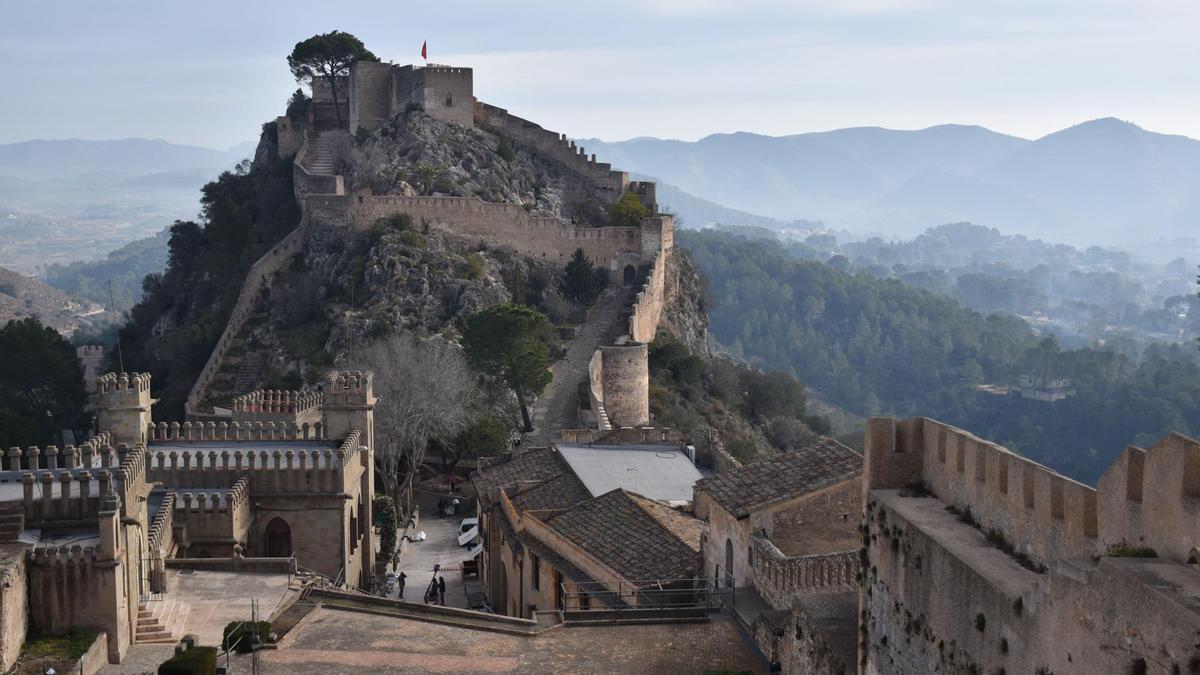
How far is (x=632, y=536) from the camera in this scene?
68.0 feet

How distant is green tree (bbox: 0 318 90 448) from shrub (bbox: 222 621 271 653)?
35877 millimetres

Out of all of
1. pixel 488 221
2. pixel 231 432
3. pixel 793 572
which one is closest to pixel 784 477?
pixel 793 572

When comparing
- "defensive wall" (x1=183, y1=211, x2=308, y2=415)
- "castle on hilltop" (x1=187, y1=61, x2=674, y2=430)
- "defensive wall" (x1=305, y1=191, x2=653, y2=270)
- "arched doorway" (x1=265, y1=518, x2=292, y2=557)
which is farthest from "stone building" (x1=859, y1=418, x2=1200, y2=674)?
"defensive wall" (x1=305, y1=191, x2=653, y2=270)

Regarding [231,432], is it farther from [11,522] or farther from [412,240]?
[412,240]

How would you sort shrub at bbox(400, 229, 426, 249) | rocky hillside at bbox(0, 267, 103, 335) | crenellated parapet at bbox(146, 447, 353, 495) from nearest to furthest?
crenellated parapet at bbox(146, 447, 353, 495) → shrub at bbox(400, 229, 426, 249) → rocky hillside at bbox(0, 267, 103, 335)

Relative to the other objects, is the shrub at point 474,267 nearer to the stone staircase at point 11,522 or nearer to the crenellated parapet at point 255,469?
the crenellated parapet at point 255,469

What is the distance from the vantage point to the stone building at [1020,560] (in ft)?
24.8

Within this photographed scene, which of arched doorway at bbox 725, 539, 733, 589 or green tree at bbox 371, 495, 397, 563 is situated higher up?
arched doorway at bbox 725, 539, 733, 589

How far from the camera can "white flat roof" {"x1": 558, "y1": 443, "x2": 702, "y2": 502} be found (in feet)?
82.4

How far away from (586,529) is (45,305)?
463 feet

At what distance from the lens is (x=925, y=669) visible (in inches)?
428

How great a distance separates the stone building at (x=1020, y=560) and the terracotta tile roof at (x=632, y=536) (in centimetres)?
732

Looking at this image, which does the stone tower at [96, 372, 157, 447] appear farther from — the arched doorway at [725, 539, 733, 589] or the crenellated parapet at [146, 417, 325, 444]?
the arched doorway at [725, 539, 733, 589]

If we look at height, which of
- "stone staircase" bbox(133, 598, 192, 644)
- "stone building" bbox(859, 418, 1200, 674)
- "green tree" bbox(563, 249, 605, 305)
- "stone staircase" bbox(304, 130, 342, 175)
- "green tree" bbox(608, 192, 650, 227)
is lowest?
"stone staircase" bbox(133, 598, 192, 644)
